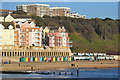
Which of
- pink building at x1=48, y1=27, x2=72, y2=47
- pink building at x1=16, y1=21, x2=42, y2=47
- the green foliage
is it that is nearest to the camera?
pink building at x1=16, y1=21, x2=42, y2=47

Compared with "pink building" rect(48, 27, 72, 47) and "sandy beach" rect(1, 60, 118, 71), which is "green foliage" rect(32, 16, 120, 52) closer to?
"pink building" rect(48, 27, 72, 47)

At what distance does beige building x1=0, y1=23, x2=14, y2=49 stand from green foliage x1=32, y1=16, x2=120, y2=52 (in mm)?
45582

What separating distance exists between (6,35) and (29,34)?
12585mm

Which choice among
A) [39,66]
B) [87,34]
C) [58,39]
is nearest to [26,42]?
[58,39]

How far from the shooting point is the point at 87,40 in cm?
18462

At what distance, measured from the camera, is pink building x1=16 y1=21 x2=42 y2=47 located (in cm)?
13000

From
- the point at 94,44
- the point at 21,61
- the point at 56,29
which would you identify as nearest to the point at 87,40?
the point at 94,44

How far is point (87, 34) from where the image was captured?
18675cm

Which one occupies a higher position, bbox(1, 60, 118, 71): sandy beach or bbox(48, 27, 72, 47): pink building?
bbox(48, 27, 72, 47): pink building

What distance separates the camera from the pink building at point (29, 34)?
130 metres

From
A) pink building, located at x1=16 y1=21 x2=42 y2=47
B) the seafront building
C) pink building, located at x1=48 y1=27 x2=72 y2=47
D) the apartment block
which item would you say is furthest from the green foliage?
the apartment block

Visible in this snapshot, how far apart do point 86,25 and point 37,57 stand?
8703 cm

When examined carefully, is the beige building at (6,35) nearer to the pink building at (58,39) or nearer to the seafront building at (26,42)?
the seafront building at (26,42)

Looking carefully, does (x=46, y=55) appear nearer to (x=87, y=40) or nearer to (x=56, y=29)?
(x=56, y=29)
